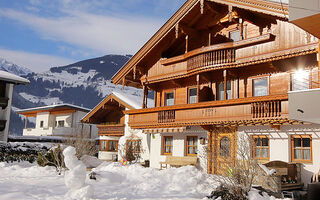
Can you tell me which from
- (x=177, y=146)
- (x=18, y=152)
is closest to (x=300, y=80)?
(x=177, y=146)

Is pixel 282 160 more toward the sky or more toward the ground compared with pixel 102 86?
more toward the ground

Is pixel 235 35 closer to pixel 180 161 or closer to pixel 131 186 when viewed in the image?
pixel 180 161

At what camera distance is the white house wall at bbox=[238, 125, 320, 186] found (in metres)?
14.3

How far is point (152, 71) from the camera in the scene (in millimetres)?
21844

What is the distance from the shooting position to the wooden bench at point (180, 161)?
1880cm

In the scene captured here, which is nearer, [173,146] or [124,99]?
[173,146]

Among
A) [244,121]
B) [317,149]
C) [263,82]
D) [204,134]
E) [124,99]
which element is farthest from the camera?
[124,99]

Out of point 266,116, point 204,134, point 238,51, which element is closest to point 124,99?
point 204,134

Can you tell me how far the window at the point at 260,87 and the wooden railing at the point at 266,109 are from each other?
2.11 metres

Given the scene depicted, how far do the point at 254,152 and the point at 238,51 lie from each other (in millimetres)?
5289

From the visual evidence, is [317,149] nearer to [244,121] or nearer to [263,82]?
[244,121]

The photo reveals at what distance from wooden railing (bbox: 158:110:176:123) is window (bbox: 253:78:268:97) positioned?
4.79 meters

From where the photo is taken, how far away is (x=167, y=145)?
2131cm

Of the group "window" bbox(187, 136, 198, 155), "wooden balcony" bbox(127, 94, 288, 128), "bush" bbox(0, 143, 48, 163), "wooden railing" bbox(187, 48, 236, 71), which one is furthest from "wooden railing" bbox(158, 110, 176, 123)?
"bush" bbox(0, 143, 48, 163)
